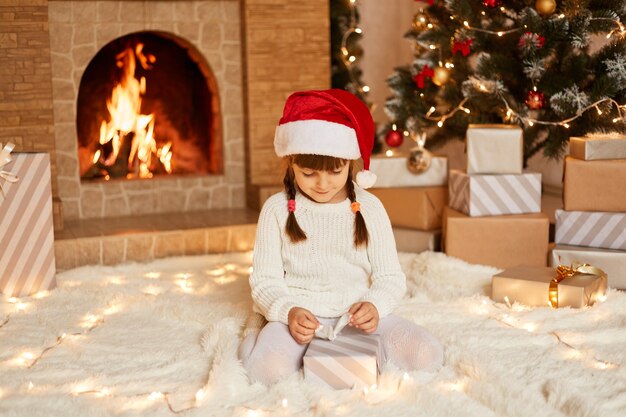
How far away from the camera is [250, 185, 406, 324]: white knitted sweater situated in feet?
6.11

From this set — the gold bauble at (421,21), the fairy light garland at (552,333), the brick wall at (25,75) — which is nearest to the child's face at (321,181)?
the fairy light garland at (552,333)

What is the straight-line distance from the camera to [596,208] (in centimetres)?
248

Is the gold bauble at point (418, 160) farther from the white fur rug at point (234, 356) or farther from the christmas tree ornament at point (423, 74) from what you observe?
the white fur rug at point (234, 356)

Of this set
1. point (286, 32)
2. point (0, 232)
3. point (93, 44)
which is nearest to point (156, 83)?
point (93, 44)

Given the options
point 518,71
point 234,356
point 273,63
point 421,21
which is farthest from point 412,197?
point 234,356

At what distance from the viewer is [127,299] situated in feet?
7.69

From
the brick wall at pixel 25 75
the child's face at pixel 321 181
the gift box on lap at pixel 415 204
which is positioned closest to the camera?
the child's face at pixel 321 181

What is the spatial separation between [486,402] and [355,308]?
0.35m

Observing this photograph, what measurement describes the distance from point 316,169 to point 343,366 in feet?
1.47

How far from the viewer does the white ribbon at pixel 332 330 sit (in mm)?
1729

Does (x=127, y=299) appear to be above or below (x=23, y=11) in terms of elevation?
below

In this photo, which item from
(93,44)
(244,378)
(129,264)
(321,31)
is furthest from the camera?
(321,31)

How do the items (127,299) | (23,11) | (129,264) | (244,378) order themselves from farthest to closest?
(23,11) → (129,264) → (127,299) → (244,378)

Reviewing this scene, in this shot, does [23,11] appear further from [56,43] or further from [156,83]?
[156,83]
